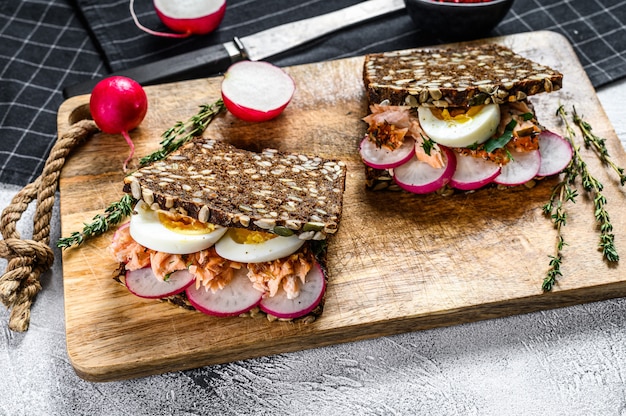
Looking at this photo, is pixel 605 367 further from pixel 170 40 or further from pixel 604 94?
pixel 170 40

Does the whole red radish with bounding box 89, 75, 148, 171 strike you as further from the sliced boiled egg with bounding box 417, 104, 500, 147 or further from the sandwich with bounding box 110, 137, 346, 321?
the sliced boiled egg with bounding box 417, 104, 500, 147

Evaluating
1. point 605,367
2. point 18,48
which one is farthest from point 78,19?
point 605,367

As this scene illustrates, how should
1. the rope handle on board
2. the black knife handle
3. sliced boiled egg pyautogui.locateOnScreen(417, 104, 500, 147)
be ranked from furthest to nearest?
the black knife handle, sliced boiled egg pyautogui.locateOnScreen(417, 104, 500, 147), the rope handle on board

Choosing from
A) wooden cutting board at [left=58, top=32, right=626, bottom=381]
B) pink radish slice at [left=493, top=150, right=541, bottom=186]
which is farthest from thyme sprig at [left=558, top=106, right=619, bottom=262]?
pink radish slice at [left=493, top=150, right=541, bottom=186]

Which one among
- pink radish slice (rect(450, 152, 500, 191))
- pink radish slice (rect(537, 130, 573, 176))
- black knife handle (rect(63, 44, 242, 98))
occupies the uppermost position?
black knife handle (rect(63, 44, 242, 98))

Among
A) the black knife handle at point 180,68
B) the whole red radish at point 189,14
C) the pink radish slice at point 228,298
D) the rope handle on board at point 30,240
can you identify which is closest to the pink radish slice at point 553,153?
the pink radish slice at point 228,298

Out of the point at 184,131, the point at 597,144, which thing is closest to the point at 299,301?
the point at 184,131

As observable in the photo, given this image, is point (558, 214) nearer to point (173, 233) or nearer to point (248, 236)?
point (248, 236)
